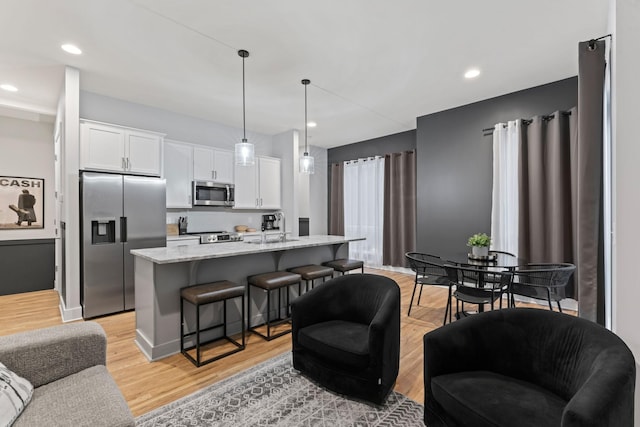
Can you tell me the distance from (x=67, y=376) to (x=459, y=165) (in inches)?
195

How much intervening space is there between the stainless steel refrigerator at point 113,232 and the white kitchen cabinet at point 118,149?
6.7 inches

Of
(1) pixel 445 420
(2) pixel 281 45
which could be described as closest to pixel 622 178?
(1) pixel 445 420

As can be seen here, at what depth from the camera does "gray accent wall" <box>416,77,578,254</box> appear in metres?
4.12

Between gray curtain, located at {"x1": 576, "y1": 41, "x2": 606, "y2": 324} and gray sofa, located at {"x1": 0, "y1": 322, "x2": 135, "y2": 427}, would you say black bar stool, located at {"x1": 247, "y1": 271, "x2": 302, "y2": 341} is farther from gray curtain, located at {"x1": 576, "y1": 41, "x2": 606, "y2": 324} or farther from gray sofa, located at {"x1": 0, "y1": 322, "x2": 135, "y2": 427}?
gray curtain, located at {"x1": 576, "y1": 41, "x2": 606, "y2": 324}

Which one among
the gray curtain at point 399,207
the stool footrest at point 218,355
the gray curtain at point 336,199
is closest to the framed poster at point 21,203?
the stool footrest at point 218,355

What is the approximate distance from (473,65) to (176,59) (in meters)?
3.28

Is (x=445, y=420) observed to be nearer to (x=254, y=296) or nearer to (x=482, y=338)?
(x=482, y=338)

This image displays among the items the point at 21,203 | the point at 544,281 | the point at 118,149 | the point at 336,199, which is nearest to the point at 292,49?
the point at 118,149

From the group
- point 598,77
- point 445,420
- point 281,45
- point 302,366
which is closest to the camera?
point 445,420

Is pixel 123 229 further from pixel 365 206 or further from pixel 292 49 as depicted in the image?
pixel 365 206

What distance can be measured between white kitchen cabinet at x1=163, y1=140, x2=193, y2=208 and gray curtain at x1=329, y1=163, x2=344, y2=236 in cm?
342

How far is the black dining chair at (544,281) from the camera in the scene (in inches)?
107

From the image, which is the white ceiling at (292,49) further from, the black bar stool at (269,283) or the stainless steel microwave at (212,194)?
the black bar stool at (269,283)

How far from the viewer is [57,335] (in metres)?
1.49
